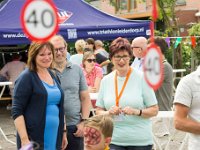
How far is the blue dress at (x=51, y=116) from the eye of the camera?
2898mm

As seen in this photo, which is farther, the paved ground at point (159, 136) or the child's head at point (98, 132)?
the paved ground at point (159, 136)

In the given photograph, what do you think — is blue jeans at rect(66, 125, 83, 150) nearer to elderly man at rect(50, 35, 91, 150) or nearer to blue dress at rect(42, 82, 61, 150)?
elderly man at rect(50, 35, 91, 150)

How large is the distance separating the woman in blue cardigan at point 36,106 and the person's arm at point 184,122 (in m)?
0.90

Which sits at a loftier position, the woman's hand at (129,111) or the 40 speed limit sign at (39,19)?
the 40 speed limit sign at (39,19)

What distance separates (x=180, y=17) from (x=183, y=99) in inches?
1051

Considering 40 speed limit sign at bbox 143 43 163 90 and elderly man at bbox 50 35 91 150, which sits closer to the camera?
40 speed limit sign at bbox 143 43 163 90

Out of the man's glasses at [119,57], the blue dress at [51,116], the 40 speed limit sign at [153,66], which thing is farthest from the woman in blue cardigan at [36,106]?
A: the 40 speed limit sign at [153,66]

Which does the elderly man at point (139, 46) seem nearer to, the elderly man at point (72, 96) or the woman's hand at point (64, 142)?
the elderly man at point (72, 96)

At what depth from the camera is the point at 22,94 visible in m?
2.85

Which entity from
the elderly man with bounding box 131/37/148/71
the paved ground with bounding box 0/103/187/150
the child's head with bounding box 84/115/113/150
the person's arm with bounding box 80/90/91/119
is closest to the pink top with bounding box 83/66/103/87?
the paved ground with bounding box 0/103/187/150

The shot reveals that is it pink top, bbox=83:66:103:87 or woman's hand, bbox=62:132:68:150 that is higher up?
pink top, bbox=83:66:103:87

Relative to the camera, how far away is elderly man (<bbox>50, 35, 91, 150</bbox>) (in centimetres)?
338

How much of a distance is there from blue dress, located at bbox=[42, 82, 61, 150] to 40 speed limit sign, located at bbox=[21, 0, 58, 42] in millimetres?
1790

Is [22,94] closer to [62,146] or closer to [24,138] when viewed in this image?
[24,138]
